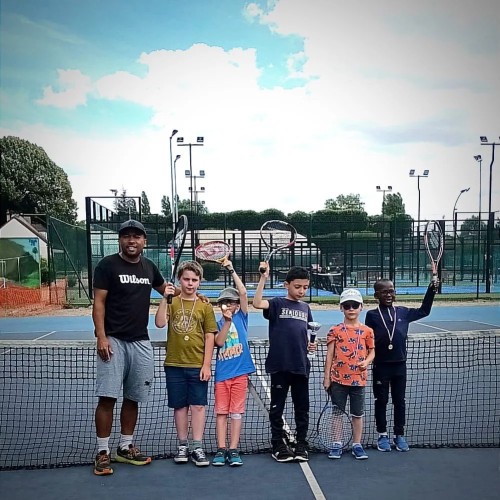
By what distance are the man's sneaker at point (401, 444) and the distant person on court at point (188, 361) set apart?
148cm

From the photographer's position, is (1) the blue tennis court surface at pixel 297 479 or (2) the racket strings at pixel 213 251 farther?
(2) the racket strings at pixel 213 251

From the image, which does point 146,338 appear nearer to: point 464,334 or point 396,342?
point 396,342

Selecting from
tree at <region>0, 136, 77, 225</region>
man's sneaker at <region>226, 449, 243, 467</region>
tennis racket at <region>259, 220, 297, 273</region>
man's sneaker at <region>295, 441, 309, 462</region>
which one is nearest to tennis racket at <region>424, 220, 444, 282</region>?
tennis racket at <region>259, 220, 297, 273</region>

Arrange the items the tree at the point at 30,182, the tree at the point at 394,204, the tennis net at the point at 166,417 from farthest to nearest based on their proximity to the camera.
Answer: the tree at the point at 394,204 < the tree at the point at 30,182 < the tennis net at the point at 166,417

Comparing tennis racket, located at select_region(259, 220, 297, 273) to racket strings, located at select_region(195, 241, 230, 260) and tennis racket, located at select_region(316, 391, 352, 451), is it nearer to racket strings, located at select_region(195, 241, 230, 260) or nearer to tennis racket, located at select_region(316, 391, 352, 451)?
racket strings, located at select_region(195, 241, 230, 260)

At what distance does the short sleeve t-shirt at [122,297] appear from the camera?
361 centimetres

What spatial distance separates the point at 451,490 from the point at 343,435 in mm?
916

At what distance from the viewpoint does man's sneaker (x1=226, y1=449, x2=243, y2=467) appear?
11.9 feet

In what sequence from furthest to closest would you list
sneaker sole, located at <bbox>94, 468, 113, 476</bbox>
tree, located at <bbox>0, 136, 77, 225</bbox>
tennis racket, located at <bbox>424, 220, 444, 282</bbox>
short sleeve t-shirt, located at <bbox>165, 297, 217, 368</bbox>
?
tree, located at <bbox>0, 136, 77, 225</bbox>, tennis racket, located at <bbox>424, 220, 444, 282</bbox>, short sleeve t-shirt, located at <bbox>165, 297, 217, 368</bbox>, sneaker sole, located at <bbox>94, 468, 113, 476</bbox>

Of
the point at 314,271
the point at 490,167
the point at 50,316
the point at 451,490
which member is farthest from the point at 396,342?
the point at 490,167

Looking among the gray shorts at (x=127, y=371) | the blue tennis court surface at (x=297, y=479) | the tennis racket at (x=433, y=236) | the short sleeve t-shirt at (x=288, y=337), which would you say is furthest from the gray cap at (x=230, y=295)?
the tennis racket at (x=433, y=236)

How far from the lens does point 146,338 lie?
3.78 m

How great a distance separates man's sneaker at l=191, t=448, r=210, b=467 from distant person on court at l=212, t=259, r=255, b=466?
72 mm

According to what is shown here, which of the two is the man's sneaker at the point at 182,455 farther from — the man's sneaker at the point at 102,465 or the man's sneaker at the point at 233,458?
the man's sneaker at the point at 102,465
